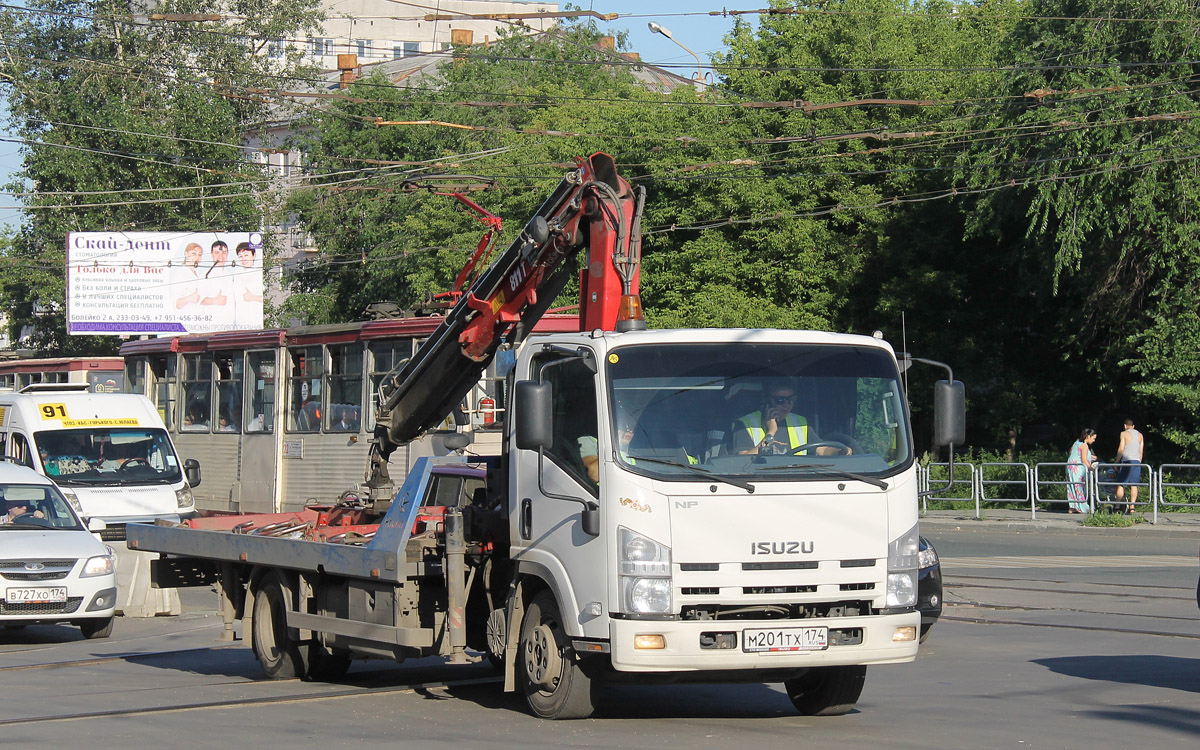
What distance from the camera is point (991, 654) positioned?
1199 cm

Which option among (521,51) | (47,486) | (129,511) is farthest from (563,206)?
(521,51)

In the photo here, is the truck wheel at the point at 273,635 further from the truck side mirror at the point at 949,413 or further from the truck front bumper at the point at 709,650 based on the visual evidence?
the truck side mirror at the point at 949,413

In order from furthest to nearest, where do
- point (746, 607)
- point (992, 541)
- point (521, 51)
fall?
1. point (521, 51)
2. point (992, 541)
3. point (746, 607)

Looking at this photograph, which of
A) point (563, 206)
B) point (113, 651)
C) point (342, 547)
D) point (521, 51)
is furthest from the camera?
point (521, 51)

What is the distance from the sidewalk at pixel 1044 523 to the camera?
25.1 meters

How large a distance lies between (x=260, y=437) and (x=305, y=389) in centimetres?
186

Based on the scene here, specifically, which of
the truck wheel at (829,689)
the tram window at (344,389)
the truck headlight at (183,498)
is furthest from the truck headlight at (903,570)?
the tram window at (344,389)

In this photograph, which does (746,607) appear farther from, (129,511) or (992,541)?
(992,541)

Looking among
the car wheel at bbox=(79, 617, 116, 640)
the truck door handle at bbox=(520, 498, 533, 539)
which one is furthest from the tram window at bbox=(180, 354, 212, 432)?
the truck door handle at bbox=(520, 498, 533, 539)

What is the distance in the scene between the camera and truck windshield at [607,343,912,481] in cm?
834

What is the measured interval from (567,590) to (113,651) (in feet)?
23.4

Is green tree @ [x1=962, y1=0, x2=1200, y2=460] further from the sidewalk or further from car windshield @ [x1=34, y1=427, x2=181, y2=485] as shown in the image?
car windshield @ [x1=34, y1=427, x2=181, y2=485]

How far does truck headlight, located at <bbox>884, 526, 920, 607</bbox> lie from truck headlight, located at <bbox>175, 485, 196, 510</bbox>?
49.5ft

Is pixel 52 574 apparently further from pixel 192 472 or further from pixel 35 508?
pixel 192 472
